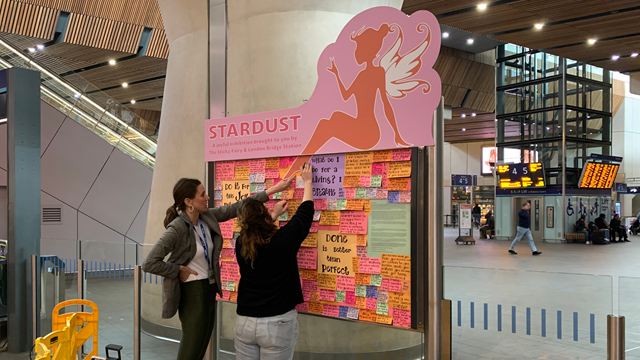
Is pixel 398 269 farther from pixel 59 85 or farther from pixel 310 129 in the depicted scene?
pixel 59 85

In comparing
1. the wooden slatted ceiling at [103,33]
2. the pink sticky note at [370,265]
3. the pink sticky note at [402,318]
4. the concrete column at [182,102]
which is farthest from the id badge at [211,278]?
the wooden slatted ceiling at [103,33]

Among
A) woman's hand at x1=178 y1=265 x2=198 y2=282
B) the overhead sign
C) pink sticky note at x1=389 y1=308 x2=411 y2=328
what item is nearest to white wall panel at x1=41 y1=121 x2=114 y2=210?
the overhead sign

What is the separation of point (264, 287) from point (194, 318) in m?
0.61

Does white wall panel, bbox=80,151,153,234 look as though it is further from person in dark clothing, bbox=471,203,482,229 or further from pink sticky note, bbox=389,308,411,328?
person in dark clothing, bbox=471,203,482,229

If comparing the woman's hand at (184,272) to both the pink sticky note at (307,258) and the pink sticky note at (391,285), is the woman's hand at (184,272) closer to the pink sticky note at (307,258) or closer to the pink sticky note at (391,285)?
the pink sticky note at (307,258)

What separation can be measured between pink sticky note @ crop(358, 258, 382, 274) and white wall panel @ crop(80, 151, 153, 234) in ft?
31.5

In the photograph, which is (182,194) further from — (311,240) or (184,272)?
(311,240)

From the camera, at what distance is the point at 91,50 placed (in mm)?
16078

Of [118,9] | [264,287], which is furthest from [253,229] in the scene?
[118,9]

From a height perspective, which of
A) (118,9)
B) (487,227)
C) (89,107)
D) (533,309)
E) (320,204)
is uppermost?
(118,9)

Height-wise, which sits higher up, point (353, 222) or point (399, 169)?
point (399, 169)

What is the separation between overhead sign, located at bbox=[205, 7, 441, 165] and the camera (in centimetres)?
302

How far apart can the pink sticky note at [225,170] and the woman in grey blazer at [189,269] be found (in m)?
0.58

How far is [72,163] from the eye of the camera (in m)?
11.2
